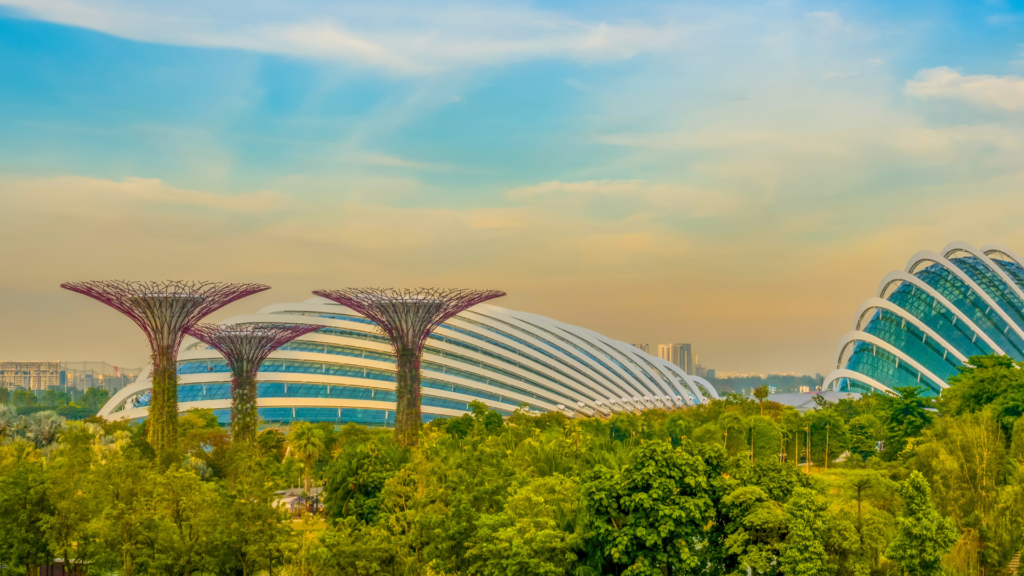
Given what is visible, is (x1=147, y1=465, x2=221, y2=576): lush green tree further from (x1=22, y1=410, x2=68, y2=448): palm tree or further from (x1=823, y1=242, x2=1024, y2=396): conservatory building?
(x1=823, y1=242, x2=1024, y2=396): conservatory building

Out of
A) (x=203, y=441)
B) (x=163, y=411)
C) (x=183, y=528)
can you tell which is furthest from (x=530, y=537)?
(x=203, y=441)

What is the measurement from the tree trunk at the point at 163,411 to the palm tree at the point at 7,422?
11.0 meters

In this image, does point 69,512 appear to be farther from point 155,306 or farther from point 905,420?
point 905,420

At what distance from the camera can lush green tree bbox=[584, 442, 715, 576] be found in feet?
77.3

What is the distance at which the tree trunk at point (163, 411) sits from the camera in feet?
142

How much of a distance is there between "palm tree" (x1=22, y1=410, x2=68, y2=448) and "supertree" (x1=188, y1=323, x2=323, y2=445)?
920 cm

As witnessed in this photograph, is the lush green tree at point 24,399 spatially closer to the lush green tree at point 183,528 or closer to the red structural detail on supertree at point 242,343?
the red structural detail on supertree at point 242,343

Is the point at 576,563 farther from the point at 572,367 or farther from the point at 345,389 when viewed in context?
the point at 572,367

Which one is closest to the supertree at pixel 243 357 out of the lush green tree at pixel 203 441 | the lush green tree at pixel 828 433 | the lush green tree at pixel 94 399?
the lush green tree at pixel 203 441

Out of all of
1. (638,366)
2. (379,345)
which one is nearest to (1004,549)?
(379,345)

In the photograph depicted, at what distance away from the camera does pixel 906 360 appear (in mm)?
81375

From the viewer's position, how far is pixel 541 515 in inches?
1044

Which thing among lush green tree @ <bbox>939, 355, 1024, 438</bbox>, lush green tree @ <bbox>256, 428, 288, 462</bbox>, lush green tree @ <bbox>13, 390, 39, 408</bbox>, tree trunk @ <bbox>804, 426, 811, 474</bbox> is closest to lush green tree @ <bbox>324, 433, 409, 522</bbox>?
lush green tree @ <bbox>256, 428, 288, 462</bbox>

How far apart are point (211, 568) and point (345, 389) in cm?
5355
